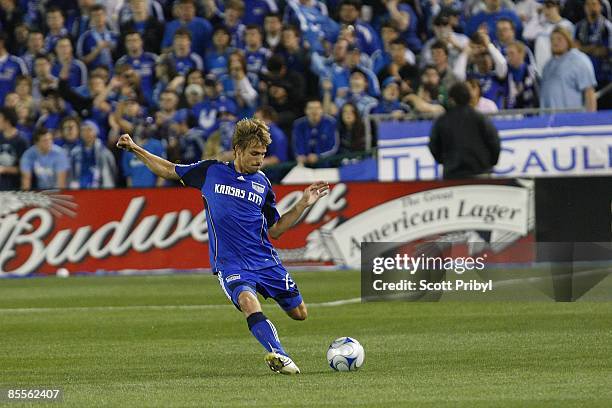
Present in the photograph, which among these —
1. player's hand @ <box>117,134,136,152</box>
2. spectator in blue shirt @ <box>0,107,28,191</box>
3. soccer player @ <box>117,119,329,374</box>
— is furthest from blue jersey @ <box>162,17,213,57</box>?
player's hand @ <box>117,134,136,152</box>

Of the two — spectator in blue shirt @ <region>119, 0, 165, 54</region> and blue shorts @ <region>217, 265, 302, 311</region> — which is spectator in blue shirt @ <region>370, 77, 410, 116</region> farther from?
blue shorts @ <region>217, 265, 302, 311</region>

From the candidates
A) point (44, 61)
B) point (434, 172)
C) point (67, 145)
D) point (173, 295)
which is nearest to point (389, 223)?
point (434, 172)

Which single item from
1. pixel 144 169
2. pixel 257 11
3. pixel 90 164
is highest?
pixel 257 11

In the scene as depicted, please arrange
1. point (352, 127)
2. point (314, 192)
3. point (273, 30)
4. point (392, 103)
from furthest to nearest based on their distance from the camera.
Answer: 1. point (273, 30)
2. point (392, 103)
3. point (352, 127)
4. point (314, 192)

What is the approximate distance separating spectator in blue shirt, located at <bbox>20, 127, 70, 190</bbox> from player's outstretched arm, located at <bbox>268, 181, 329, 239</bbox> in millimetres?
12961

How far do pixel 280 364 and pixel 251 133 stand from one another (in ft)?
5.75

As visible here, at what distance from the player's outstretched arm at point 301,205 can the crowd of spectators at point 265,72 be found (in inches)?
376

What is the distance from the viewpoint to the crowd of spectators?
22125 mm

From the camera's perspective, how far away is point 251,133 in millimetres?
10586

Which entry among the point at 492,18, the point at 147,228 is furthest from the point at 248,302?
the point at 492,18

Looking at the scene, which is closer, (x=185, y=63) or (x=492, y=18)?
(x=492, y=18)

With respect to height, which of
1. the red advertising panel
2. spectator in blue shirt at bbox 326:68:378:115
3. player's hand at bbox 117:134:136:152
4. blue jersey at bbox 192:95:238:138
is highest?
player's hand at bbox 117:134:136:152

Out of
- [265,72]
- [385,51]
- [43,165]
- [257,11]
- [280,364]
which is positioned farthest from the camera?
[257,11]

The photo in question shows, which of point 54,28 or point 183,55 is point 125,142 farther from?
point 54,28
